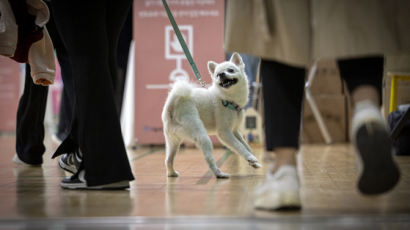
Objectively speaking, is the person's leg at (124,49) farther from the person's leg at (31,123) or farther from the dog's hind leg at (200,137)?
the dog's hind leg at (200,137)

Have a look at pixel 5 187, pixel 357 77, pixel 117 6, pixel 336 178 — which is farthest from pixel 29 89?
pixel 357 77

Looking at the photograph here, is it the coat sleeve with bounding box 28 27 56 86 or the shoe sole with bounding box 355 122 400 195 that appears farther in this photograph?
the coat sleeve with bounding box 28 27 56 86

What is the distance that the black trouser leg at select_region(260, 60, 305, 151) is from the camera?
4.19 feet

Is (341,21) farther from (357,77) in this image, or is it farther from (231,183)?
(231,183)

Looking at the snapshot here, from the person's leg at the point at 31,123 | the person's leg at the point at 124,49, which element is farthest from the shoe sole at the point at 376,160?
the person's leg at the point at 124,49

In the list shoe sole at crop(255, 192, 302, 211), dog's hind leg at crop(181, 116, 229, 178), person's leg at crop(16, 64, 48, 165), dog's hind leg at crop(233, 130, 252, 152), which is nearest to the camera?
shoe sole at crop(255, 192, 302, 211)

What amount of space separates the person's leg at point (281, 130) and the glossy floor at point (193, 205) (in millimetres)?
54

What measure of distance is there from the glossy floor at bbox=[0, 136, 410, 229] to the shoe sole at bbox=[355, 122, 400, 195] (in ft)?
0.28

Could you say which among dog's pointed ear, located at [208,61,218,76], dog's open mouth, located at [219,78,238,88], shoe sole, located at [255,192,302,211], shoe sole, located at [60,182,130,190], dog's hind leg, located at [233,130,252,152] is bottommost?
shoe sole, located at [60,182,130,190]

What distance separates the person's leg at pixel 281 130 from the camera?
124 centimetres

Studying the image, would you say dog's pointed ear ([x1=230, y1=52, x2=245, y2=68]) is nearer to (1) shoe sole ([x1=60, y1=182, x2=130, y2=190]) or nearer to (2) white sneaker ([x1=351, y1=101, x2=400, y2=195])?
(1) shoe sole ([x1=60, y1=182, x2=130, y2=190])

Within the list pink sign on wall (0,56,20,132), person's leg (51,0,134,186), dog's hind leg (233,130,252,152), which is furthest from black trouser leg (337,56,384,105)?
pink sign on wall (0,56,20,132)

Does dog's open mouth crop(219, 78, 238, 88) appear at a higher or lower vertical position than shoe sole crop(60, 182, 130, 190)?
higher

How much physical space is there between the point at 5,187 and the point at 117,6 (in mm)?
890
